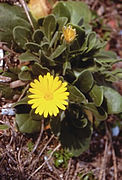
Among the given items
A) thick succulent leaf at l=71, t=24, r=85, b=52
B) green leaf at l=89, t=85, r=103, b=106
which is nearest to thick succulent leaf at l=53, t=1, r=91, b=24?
thick succulent leaf at l=71, t=24, r=85, b=52

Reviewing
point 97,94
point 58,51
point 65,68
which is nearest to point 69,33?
point 58,51

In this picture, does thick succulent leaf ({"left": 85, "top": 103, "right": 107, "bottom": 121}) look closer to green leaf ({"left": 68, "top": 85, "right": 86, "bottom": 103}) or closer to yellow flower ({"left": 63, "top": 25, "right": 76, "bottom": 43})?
green leaf ({"left": 68, "top": 85, "right": 86, "bottom": 103})

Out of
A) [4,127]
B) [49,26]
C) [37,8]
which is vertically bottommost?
[4,127]

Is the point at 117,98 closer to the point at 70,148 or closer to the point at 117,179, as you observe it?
the point at 70,148

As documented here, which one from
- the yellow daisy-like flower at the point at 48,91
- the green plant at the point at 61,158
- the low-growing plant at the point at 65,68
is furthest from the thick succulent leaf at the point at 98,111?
the green plant at the point at 61,158

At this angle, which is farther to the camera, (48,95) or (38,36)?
(38,36)

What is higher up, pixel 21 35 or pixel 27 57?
pixel 21 35

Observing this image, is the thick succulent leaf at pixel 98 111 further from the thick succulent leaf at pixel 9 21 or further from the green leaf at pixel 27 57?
the thick succulent leaf at pixel 9 21

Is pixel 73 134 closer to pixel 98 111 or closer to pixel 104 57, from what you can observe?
pixel 98 111
